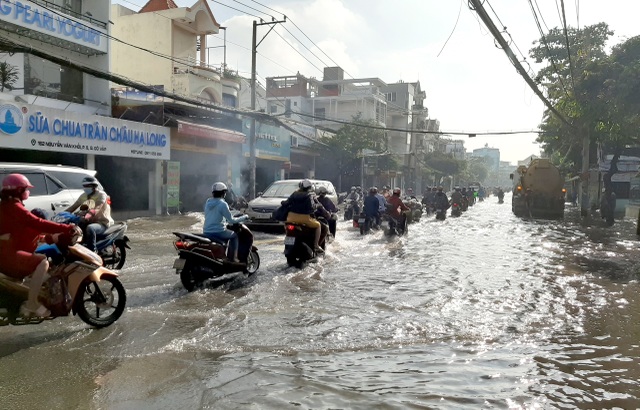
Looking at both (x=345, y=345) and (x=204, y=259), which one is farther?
(x=204, y=259)

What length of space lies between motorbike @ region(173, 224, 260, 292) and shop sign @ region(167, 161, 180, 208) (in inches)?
580

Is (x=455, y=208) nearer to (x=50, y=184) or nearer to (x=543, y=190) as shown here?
(x=543, y=190)

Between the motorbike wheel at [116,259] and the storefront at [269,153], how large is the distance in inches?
748

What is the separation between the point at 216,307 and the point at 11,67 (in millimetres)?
14583

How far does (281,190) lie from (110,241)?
8.54 m

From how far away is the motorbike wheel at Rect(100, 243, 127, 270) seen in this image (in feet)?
27.7

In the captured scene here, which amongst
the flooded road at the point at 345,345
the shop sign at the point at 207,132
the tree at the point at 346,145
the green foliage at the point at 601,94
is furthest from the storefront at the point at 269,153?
the flooded road at the point at 345,345

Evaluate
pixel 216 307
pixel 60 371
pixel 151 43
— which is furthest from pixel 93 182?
pixel 151 43

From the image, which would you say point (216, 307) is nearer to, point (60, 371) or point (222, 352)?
point (222, 352)

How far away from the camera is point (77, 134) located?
1664 centimetres

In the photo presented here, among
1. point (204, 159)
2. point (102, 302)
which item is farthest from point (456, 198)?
point (102, 302)

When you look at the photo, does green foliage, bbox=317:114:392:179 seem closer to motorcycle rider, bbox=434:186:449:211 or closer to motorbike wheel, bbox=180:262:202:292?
motorcycle rider, bbox=434:186:449:211

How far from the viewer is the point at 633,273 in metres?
9.49

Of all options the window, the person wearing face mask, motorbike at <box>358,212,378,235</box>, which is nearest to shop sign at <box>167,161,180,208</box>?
the window
